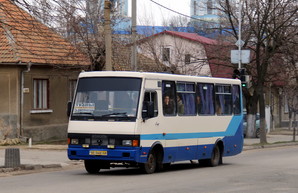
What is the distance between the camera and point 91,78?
18703 millimetres

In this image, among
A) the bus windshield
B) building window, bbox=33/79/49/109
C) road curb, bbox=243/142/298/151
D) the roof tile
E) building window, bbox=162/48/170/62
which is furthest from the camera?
building window, bbox=162/48/170/62

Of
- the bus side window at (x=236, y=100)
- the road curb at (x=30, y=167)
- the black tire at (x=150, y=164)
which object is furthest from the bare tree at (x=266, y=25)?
the black tire at (x=150, y=164)

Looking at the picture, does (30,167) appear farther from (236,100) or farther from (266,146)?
(266,146)

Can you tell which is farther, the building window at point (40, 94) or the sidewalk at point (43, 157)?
the building window at point (40, 94)

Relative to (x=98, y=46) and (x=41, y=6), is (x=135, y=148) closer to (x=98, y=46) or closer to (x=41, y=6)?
(x=41, y=6)

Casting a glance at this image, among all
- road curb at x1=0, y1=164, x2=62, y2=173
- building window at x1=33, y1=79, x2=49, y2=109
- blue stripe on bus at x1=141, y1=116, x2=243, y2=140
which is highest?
building window at x1=33, y1=79, x2=49, y2=109

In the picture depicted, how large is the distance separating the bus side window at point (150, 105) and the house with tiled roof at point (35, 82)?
13.2 metres

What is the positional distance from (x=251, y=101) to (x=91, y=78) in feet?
79.4

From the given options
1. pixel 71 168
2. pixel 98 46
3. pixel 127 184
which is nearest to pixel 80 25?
pixel 98 46

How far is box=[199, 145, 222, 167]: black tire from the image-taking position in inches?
879

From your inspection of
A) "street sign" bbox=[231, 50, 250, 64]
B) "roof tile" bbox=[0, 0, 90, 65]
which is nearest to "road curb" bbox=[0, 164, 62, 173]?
"roof tile" bbox=[0, 0, 90, 65]

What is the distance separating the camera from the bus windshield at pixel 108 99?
17922 mm

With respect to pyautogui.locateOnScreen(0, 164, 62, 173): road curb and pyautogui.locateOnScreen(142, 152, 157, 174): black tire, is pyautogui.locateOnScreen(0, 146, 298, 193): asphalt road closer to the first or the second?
pyautogui.locateOnScreen(142, 152, 157, 174): black tire

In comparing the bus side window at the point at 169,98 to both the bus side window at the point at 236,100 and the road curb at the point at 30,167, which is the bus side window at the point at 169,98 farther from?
the bus side window at the point at 236,100
